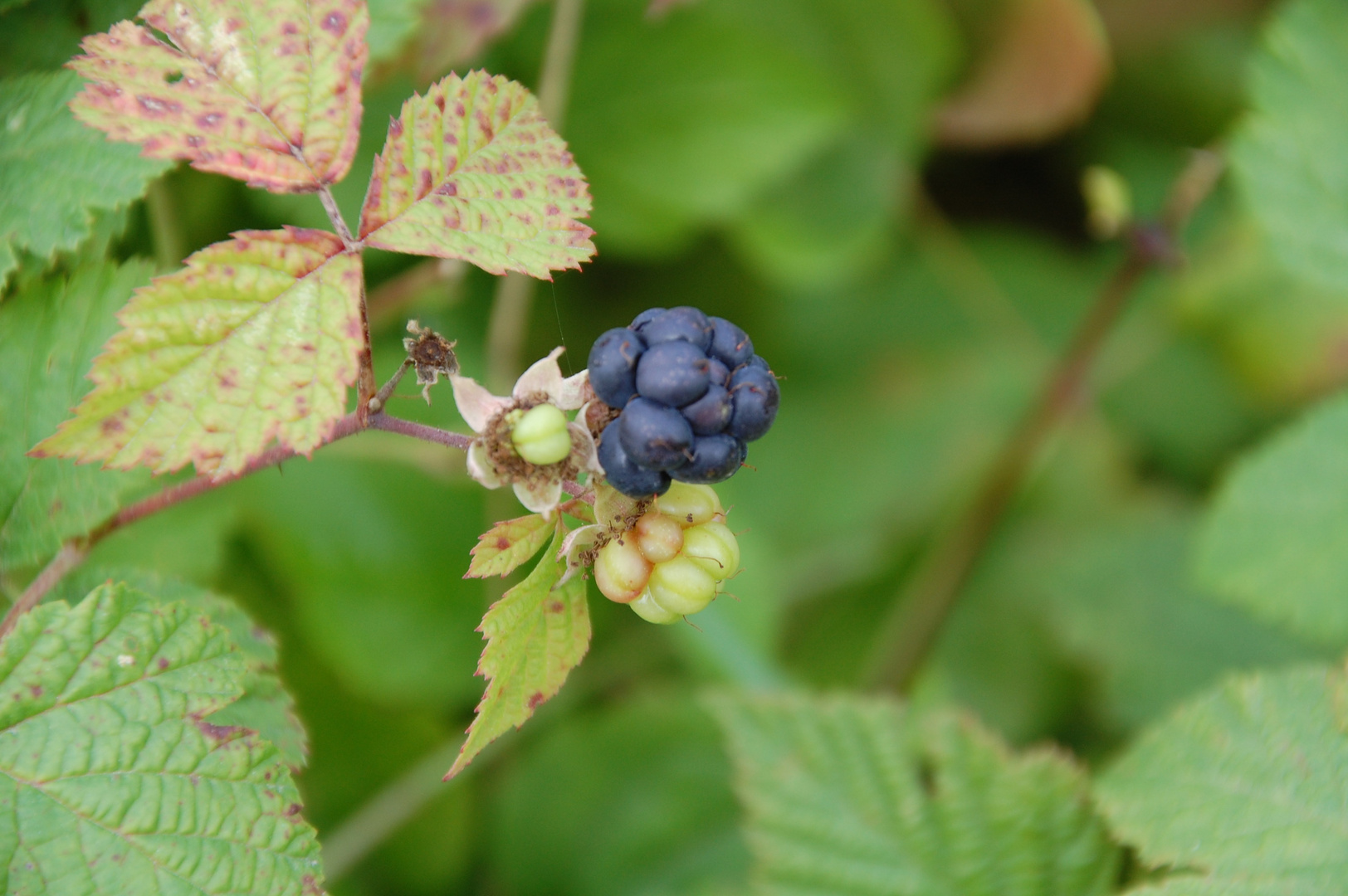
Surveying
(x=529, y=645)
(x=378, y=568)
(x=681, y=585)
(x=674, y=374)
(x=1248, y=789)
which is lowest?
(x=378, y=568)

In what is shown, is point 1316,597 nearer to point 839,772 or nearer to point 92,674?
point 839,772

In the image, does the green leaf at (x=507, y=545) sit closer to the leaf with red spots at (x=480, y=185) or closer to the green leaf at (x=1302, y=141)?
the leaf with red spots at (x=480, y=185)

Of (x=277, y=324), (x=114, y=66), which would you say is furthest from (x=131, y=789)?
(x=114, y=66)

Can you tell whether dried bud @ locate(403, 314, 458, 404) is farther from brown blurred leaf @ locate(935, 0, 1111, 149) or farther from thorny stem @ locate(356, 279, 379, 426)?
brown blurred leaf @ locate(935, 0, 1111, 149)

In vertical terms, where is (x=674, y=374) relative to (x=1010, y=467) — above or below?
above

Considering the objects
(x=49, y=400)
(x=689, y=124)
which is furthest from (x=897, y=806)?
(x=689, y=124)

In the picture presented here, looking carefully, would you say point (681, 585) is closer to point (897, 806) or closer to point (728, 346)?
point (728, 346)
